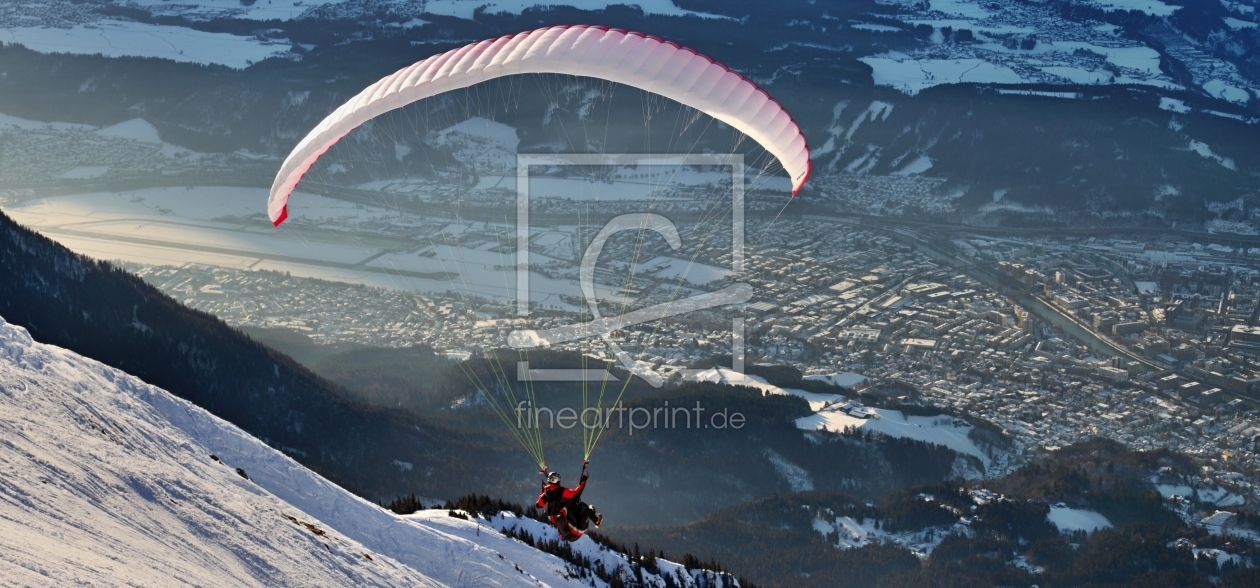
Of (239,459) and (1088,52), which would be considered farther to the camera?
(1088,52)

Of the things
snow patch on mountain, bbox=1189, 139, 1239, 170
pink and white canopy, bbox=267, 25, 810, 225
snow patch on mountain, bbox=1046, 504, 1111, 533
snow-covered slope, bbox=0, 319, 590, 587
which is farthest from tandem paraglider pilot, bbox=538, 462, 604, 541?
snow patch on mountain, bbox=1189, 139, 1239, 170

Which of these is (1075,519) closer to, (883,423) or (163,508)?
(883,423)

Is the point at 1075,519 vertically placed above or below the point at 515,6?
below

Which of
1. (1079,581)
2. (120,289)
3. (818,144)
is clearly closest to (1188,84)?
(818,144)

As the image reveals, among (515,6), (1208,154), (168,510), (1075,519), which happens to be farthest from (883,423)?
(515,6)

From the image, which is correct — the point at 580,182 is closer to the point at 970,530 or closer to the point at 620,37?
the point at 970,530
